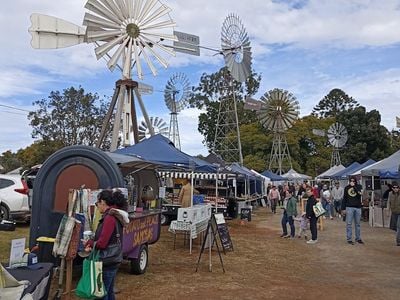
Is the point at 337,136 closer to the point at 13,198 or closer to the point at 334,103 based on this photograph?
the point at 334,103

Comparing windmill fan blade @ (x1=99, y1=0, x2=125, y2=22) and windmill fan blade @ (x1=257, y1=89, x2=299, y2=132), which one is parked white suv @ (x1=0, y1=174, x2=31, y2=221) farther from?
windmill fan blade @ (x1=257, y1=89, x2=299, y2=132)

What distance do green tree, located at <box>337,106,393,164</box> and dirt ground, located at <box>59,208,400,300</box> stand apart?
164 feet

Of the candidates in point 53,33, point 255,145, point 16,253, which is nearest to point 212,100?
point 255,145

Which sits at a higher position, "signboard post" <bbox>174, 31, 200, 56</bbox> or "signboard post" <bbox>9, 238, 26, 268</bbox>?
"signboard post" <bbox>174, 31, 200, 56</bbox>

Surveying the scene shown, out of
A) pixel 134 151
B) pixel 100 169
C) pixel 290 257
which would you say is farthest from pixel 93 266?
pixel 134 151

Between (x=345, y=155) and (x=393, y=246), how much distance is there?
51222 millimetres

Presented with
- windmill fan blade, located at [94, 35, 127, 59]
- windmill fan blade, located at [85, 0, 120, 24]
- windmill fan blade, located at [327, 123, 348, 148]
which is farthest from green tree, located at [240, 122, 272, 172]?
windmill fan blade, located at [85, 0, 120, 24]

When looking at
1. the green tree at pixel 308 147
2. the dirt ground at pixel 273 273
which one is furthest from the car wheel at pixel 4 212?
the green tree at pixel 308 147

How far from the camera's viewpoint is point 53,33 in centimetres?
2156

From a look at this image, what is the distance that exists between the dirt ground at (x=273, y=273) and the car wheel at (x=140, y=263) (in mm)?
135

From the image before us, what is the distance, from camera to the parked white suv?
1386cm

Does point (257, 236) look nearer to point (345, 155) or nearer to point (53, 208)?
point (53, 208)

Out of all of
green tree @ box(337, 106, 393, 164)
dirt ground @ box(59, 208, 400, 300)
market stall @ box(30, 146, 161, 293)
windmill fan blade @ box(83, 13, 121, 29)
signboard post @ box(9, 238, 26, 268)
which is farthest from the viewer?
green tree @ box(337, 106, 393, 164)

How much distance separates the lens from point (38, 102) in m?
40.5
